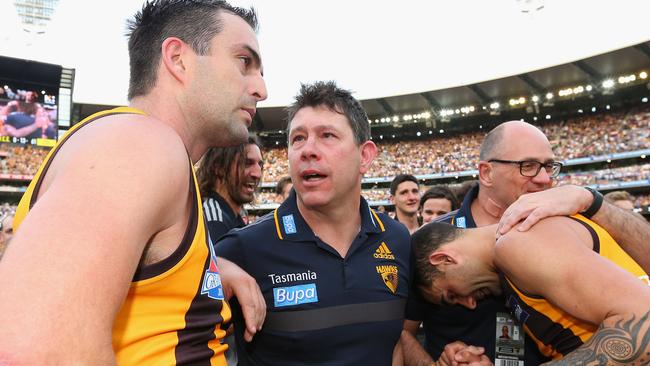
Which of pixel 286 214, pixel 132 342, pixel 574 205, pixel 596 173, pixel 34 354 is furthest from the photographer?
pixel 596 173

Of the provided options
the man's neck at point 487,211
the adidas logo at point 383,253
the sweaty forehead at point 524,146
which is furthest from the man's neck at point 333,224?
the sweaty forehead at point 524,146

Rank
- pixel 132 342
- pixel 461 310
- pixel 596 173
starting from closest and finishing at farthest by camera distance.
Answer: pixel 132 342 < pixel 461 310 < pixel 596 173

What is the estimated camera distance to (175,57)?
59.5 inches

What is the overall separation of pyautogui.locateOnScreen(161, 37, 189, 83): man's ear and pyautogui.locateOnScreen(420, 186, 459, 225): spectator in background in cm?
536

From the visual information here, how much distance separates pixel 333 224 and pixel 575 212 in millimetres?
1311

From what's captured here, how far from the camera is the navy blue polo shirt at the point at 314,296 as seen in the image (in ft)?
7.38

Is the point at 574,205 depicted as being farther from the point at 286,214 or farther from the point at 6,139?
the point at 6,139

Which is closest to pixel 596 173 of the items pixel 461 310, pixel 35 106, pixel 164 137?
pixel 461 310

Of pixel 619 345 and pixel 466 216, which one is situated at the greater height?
pixel 466 216

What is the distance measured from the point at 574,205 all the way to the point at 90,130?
2.21 meters

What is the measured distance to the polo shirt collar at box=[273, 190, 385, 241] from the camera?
2471 millimetres

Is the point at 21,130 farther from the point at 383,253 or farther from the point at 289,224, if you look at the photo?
the point at 383,253

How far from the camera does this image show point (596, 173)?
2722cm

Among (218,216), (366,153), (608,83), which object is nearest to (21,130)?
(218,216)
